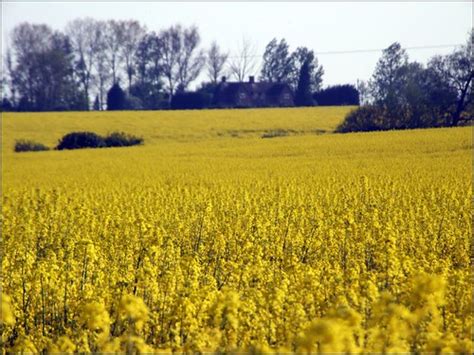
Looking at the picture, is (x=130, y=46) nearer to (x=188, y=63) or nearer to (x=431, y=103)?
(x=188, y=63)

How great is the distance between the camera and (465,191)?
14.0m

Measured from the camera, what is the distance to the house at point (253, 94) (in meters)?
69.1

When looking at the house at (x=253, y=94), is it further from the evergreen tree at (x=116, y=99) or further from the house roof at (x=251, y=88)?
the evergreen tree at (x=116, y=99)

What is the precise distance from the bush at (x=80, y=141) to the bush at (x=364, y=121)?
14.7 meters

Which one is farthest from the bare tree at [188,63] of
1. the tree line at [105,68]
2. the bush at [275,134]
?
the bush at [275,134]

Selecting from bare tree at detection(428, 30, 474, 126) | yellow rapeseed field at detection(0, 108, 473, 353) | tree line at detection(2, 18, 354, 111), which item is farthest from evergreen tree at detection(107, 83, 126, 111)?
yellow rapeseed field at detection(0, 108, 473, 353)

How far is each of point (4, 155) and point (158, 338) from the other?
31633mm

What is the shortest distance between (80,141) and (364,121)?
1737 centimetres

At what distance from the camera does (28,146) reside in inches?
1528

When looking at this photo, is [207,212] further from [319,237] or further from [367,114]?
[367,114]

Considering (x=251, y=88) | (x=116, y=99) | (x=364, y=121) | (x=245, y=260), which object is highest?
(x=251, y=88)

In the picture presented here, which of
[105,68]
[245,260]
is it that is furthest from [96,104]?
[245,260]

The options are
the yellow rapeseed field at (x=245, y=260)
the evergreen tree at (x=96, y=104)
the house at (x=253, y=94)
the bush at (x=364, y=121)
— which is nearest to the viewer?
the yellow rapeseed field at (x=245, y=260)

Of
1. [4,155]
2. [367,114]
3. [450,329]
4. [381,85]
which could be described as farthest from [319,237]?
[381,85]
